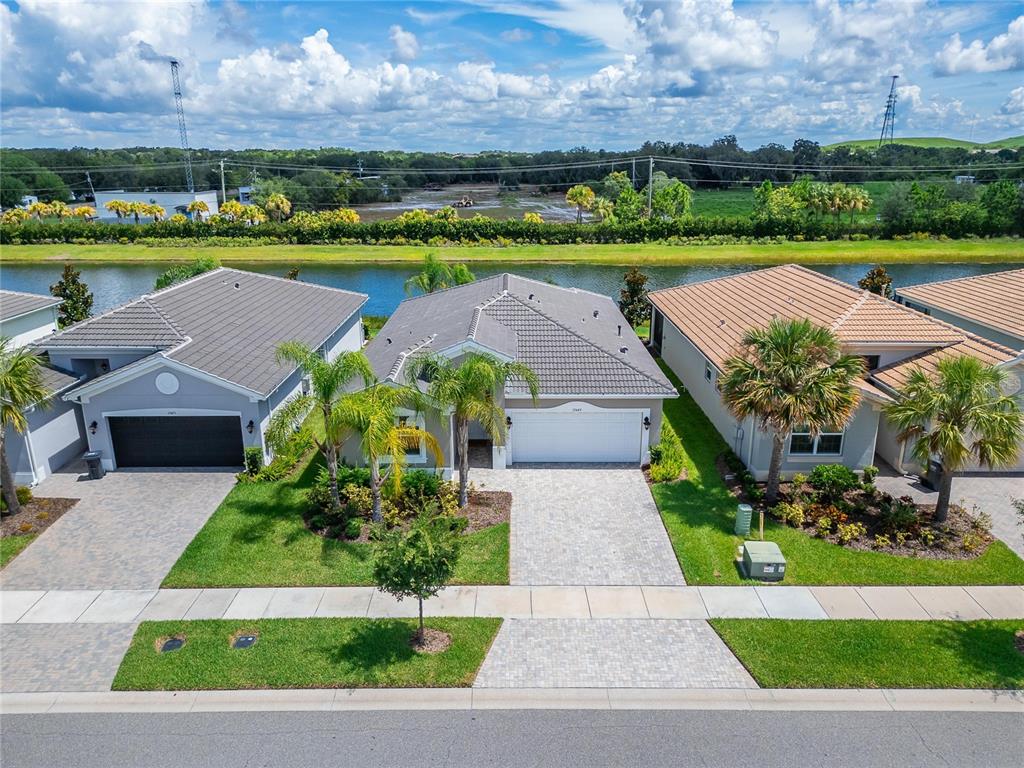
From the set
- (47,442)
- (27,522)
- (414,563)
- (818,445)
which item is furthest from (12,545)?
(818,445)

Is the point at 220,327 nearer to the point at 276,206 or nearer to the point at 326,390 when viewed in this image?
the point at 326,390

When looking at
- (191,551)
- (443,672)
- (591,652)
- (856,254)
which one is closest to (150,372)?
(191,551)

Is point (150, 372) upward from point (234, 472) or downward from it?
upward

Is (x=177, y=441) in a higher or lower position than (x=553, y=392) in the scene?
lower

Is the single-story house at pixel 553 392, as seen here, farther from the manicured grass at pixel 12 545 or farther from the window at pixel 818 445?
the manicured grass at pixel 12 545

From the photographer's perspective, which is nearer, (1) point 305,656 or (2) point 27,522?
(1) point 305,656

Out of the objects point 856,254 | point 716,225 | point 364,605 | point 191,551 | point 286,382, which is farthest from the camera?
point 716,225

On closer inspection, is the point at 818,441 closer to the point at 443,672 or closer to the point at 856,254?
the point at 443,672
